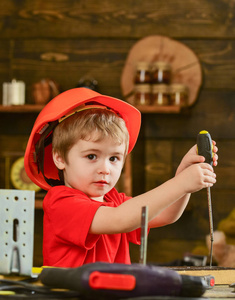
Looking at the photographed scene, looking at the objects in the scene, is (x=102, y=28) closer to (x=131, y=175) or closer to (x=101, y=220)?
(x=131, y=175)

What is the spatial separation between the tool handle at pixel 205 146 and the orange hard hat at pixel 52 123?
0.25 metres


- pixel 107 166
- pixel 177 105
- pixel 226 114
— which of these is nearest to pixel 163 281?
pixel 107 166

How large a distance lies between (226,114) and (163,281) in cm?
258

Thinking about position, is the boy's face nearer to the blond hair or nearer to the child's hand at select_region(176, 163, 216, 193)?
the blond hair

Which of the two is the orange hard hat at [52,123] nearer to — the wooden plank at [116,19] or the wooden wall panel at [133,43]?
the wooden wall panel at [133,43]

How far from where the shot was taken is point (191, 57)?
3119 millimetres

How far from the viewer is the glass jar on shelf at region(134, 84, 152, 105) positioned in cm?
297

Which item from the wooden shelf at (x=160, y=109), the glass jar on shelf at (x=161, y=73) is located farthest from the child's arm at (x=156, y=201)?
the glass jar on shelf at (x=161, y=73)

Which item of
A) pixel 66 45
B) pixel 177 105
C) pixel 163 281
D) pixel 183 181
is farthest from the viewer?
pixel 66 45

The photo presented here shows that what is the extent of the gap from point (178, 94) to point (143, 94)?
215 mm

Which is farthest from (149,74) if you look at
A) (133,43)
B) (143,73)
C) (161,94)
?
(133,43)

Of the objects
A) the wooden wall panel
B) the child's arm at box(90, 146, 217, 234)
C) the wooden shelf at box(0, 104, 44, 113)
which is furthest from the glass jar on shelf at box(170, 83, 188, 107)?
the child's arm at box(90, 146, 217, 234)

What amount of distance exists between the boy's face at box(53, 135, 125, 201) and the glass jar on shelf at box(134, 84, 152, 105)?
1.90 meters

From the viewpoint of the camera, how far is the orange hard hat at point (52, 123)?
1.07 m
